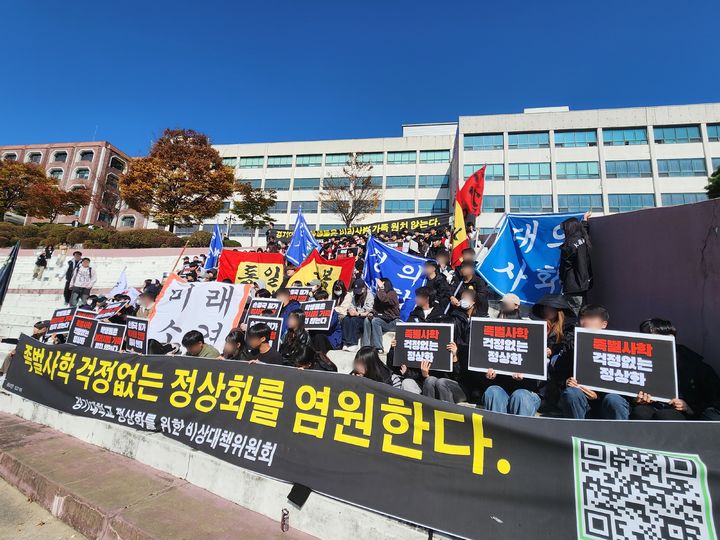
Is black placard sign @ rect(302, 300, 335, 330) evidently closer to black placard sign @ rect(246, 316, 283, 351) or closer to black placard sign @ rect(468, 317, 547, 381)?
black placard sign @ rect(246, 316, 283, 351)

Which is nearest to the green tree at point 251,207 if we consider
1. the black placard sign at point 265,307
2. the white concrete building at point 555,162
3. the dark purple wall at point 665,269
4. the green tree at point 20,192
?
the white concrete building at point 555,162

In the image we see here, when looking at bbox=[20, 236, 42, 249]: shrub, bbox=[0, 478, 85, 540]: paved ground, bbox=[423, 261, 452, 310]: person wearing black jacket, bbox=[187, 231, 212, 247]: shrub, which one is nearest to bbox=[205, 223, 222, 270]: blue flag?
bbox=[187, 231, 212, 247]: shrub

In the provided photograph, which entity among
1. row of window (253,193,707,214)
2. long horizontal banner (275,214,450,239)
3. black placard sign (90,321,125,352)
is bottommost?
black placard sign (90,321,125,352)

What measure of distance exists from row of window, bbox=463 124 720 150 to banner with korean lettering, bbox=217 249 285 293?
1292 inches

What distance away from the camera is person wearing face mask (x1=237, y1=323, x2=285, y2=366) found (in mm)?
4679

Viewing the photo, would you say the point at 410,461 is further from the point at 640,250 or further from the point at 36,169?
the point at 36,169

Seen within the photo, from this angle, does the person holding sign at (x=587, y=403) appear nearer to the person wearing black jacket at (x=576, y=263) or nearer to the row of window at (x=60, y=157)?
the person wearing black jacket at (x=576, y=263)

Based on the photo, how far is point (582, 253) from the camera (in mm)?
5223

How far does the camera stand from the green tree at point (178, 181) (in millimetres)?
28812

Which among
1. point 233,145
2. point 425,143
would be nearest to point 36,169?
point 233,145

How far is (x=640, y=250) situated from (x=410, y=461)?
416cm

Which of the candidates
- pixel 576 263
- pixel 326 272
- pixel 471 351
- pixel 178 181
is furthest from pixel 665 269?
pixel 178 181

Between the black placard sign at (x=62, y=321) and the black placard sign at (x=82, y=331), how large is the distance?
2.11ft

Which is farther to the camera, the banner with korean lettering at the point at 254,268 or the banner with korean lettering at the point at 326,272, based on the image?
the banner with korean lettering at the point at 254,268
